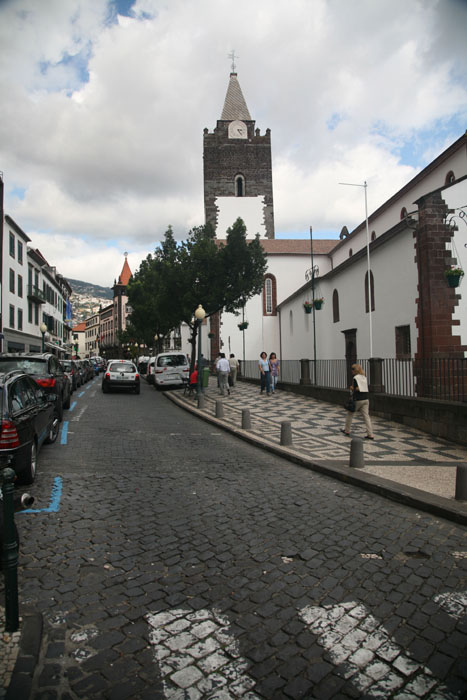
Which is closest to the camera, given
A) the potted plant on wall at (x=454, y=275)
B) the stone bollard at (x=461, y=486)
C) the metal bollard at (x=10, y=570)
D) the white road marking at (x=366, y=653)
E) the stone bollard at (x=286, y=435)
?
the white road marking at (x=366, y=653)

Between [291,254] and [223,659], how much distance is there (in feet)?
144

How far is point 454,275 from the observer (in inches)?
576

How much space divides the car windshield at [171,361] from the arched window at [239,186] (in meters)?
28.6

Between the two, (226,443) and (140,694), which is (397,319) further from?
(140,694)

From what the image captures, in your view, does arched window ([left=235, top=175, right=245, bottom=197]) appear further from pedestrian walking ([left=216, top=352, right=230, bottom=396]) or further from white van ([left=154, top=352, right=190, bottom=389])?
pedestrian walking ([left=216, top=352, right=230, bottom=396])

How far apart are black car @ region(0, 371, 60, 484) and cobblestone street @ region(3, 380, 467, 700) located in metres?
0.48

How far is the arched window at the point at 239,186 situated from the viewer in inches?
1917

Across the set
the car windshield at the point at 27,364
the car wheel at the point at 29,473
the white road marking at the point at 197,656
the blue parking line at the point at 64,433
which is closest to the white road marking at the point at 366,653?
the white road marking at the point at 197,656

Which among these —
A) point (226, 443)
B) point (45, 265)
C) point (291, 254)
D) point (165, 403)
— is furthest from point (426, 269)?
point (45, 265)

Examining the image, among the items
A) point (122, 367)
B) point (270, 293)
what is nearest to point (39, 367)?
point (122, 367)

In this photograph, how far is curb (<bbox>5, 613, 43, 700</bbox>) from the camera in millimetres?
2453

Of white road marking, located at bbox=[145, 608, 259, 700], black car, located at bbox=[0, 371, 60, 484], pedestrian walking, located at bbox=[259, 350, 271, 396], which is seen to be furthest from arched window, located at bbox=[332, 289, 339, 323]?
white road marking, located at bbox=[145, 608, 259, 700]

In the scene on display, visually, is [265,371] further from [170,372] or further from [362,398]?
[362,398]

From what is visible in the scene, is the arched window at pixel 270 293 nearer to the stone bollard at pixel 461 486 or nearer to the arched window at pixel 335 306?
the arched window at pixel 335 306
